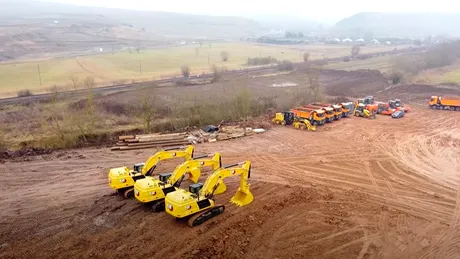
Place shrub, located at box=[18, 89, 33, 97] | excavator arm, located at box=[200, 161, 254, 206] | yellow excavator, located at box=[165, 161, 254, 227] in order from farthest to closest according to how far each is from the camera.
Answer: shrub, located at box=[18, 89, 33, 97], excavator arm, located at box=[200, 161, 254, 206], yellow excavator, located at box=[165, 161, 254, 227]

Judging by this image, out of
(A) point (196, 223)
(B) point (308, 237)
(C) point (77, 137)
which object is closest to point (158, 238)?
(A) point (196, 223)

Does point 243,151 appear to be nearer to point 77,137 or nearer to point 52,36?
point 77,137

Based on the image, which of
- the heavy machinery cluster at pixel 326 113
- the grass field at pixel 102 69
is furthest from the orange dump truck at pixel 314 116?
the grass field at pixel 102 69

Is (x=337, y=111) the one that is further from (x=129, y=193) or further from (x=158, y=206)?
(x=158, y=206)

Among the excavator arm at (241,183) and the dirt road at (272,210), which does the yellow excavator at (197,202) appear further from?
the dirt road at (272,210)

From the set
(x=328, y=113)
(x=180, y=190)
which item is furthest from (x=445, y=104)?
(x=180, y=190)

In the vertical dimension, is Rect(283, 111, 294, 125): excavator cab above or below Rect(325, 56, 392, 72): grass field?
below

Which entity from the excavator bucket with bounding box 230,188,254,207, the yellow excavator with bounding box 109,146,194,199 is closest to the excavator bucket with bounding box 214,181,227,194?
the excavator bucket with bounding box 230,188,254,207

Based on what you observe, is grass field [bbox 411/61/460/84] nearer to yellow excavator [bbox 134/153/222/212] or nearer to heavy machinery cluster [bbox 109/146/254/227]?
heavy machinery cluster [bbox 109/146/254/227]

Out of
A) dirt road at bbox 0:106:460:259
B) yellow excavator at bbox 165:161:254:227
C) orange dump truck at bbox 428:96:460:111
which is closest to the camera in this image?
dirt road at bbox 0:106:460:259
